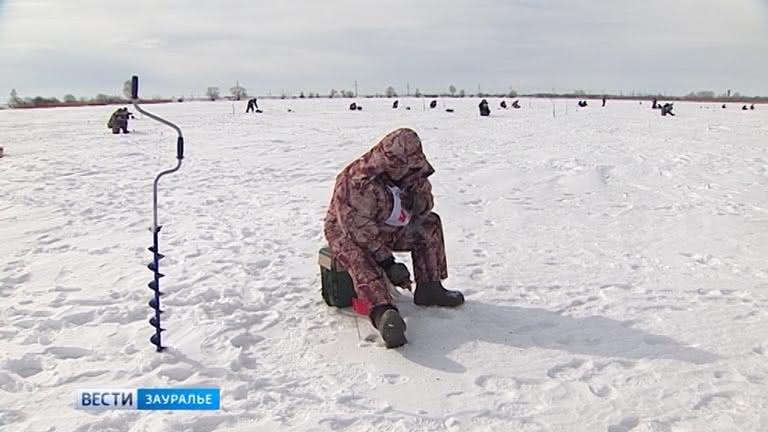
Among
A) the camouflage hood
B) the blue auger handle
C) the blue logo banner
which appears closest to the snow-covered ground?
the blue logo banner

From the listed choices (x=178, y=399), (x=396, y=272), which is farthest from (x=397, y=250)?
(x=178, y=399)

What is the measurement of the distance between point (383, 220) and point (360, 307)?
59 cm

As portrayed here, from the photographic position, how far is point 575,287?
14.8 feet

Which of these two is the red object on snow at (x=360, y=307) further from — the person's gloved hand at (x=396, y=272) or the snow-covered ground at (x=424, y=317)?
the person's gloved hand at (x=396, y=272)

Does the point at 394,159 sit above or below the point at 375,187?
above

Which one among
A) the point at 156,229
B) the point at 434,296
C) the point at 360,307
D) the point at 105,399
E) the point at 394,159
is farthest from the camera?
the point at 434,296

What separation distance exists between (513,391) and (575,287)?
1756 millimetres

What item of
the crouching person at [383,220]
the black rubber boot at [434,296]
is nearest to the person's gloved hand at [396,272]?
the crouching person at [383,220]

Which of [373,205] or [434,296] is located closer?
[373,205]

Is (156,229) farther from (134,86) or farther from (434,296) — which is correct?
(434,296)

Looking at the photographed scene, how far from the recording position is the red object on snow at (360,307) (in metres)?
3.73

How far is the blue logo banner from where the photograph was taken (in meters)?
2.80

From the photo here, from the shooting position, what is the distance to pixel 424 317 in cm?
388

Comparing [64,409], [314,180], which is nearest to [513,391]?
[64,409]
